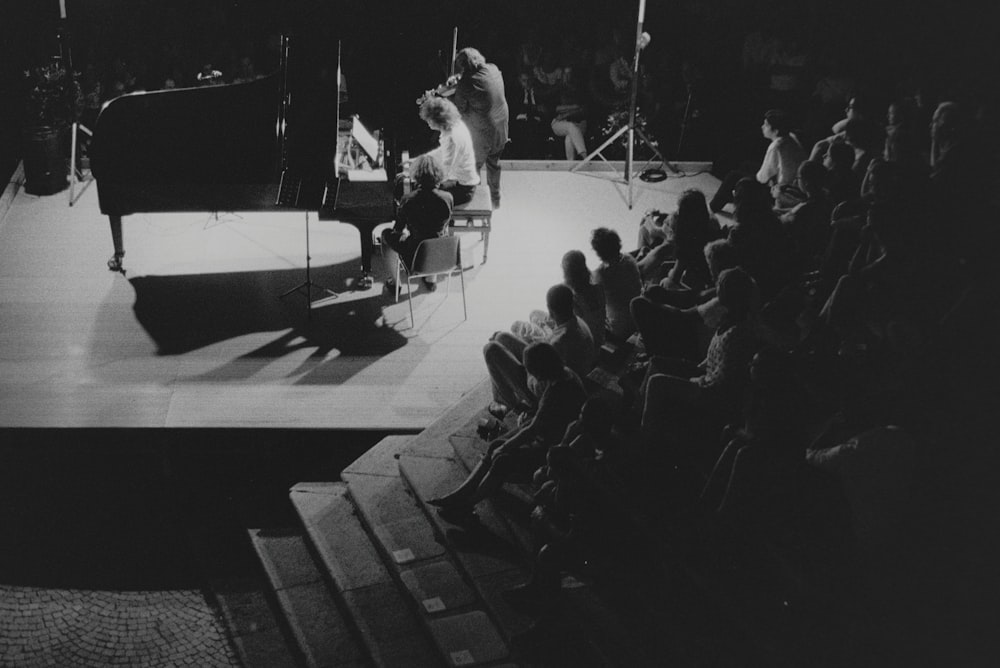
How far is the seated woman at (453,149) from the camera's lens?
719 cm

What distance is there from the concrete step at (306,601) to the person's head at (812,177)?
3.75m

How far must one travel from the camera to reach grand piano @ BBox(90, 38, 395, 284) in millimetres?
6973

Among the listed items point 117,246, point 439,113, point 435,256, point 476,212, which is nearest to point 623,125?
point 476,212

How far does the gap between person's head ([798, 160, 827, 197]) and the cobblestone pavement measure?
172 inches

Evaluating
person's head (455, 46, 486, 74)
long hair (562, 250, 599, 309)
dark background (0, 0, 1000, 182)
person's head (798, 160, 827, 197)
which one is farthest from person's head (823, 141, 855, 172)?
person's head (455, 46, 486, 74)

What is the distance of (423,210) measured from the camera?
6691 millimetres

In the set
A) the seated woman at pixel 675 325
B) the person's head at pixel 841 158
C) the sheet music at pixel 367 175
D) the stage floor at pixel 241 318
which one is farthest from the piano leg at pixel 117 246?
the person's head at pixel 841 158

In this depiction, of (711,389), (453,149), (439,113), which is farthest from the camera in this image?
(453,149)

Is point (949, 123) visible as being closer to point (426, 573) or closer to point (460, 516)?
point (460, 516)

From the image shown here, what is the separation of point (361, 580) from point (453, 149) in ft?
11.8

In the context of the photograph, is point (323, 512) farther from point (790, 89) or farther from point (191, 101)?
point (790, 89)

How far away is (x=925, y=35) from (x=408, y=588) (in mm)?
8349

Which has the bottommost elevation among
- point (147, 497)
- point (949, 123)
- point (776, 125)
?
point (147, 497)

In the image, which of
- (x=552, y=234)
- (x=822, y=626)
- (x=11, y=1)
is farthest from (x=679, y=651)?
(x=11, y=1)
